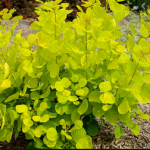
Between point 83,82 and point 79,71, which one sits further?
point 79,71

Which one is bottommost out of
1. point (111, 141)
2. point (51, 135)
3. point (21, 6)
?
point (21, 6)

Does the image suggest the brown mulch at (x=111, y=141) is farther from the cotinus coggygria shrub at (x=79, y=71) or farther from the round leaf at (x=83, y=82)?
the round leaf at (x=83, y=82)

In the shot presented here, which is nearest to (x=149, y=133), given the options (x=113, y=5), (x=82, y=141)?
(x=82, y=141)

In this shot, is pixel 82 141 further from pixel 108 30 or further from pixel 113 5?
pixel 113 5

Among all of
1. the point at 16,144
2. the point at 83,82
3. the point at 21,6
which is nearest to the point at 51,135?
the point at 83,82

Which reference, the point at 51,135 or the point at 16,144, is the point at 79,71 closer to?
the point at 51,135

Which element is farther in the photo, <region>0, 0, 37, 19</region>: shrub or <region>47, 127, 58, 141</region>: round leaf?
<region>0, 0, 37, 19</region>: shrub

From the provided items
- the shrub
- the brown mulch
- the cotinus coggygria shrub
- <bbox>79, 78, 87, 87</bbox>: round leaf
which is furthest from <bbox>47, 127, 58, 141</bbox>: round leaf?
the shrub

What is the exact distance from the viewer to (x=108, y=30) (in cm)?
102

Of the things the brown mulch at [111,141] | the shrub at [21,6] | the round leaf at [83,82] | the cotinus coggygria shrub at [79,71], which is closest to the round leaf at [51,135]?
the cotinus coggygria shrub at [79,71]

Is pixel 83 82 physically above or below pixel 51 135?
above

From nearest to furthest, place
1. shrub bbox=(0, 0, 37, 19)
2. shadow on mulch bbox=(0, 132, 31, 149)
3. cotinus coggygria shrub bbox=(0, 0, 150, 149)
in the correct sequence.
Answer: cotinus coggygria shrub bbox=(0, 0, 150, 149) < shadow on mulch bbox=(0, 132, 31, 149) < shrub bbox=(0, 0, 37, 19)

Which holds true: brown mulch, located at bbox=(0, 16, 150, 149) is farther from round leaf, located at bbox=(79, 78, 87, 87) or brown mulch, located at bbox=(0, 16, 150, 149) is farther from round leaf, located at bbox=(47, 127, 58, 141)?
round leaf, located at bbox=(79, 78, 87, 87)

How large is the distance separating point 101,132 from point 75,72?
864mm
